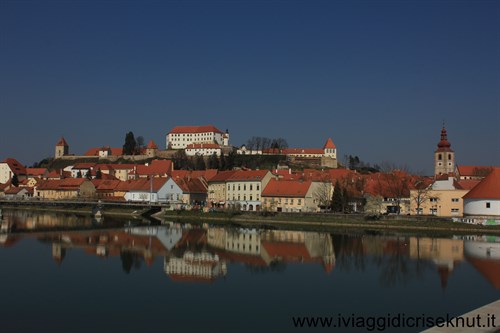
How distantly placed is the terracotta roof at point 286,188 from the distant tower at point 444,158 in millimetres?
31250

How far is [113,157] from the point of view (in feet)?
362

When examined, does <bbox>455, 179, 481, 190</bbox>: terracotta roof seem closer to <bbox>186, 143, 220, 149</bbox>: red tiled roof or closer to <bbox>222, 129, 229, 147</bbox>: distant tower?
<bbox>186, 143, 220, 149</bbox>: red tiled roof

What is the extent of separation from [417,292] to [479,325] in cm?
757

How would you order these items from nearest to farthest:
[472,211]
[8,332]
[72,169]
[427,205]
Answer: [8,332] < [472,211] < [427,205] < [72,169]

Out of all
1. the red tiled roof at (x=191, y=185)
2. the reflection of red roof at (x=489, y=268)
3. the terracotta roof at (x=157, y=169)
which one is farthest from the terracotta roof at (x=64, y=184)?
the reflection of red roof at (x=489, y=268)

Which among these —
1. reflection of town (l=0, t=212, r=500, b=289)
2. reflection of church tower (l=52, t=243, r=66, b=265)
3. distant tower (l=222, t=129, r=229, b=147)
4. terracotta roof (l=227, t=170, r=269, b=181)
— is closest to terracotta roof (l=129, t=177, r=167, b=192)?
terracotta roof (l=227, t=170, r=269, b=181)

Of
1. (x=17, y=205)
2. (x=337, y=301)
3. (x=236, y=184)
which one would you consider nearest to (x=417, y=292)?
(x=337, y=301)

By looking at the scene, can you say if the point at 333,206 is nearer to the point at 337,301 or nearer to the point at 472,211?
the point at 472,211

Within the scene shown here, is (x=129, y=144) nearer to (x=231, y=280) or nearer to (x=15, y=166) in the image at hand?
(x=15, y=166)

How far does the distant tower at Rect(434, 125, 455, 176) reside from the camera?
7681 centimetres

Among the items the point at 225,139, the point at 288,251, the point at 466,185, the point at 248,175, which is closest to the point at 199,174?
the point at 248,175

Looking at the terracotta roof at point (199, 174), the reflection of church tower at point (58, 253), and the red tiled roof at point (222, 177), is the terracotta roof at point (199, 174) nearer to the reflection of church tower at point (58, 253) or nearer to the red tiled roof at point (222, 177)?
the red tiled roof at point (222, 177)

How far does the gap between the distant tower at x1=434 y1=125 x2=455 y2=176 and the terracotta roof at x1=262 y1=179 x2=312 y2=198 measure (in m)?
31.3

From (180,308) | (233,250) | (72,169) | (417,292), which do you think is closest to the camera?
(180,308)
